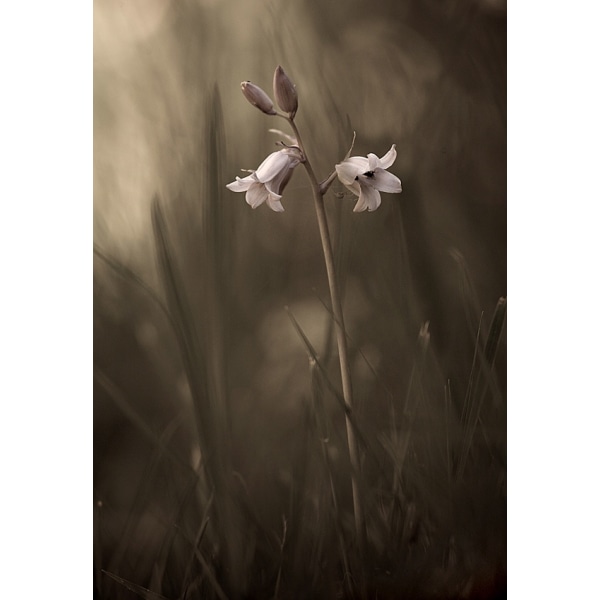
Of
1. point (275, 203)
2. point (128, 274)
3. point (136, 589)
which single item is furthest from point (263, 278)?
point (136, 589)

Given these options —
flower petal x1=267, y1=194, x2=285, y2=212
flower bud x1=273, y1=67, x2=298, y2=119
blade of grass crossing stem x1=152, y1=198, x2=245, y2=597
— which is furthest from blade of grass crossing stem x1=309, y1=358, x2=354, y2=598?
flower bud x1=273, y1=67, x2=298, y2=119

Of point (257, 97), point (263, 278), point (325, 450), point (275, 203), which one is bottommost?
point (325, 450)

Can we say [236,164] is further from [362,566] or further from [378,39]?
[362,566]

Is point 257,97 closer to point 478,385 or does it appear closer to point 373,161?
point 373,161

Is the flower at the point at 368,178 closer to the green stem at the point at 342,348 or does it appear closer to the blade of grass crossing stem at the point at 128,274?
the green stem at the point at 342,348

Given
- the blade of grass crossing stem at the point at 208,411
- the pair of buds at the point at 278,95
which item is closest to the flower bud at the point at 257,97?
the pair of buds at the point at 278,95

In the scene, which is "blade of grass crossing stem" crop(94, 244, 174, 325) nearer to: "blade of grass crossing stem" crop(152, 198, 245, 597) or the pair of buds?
"blade of grass crossing stem" crop(152, 198, 245, 597)
